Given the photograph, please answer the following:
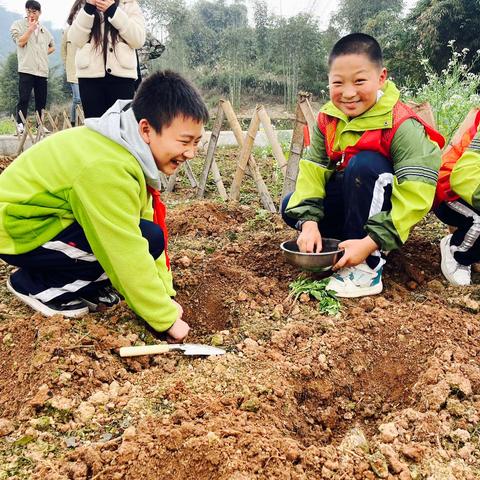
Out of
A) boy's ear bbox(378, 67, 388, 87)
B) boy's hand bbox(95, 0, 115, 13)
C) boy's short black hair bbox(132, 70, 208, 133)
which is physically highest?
boy's hand bbox(95, 0, 115, 13)

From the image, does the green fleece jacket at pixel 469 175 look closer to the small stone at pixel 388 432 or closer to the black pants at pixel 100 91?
the small stone at pixel 388 432

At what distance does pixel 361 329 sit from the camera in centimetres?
212

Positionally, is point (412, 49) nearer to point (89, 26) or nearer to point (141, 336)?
point (89, 26)

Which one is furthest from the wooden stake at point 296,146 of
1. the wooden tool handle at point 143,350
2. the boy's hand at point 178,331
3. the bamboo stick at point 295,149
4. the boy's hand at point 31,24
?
the boy's hand at point 31,24

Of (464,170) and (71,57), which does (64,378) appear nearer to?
(464,170)

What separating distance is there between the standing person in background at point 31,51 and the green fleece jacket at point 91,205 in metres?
5.64

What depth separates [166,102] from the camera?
1896mm

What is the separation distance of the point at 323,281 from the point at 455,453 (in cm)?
112

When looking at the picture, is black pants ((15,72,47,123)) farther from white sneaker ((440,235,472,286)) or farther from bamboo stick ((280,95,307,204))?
white sneaker ((440,235,472,286))

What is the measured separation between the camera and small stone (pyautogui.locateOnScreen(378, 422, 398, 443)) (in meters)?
1.52

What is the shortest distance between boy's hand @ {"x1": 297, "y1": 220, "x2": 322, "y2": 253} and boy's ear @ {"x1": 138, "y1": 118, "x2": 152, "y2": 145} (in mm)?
963

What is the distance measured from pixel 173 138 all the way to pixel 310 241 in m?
0.92

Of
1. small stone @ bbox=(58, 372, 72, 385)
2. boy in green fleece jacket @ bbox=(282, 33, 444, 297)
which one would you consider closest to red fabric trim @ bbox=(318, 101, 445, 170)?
boy in green fleece jacket @ bbox=(282, 33, 444, 297)

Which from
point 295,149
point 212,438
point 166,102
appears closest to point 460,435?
point 212,438
